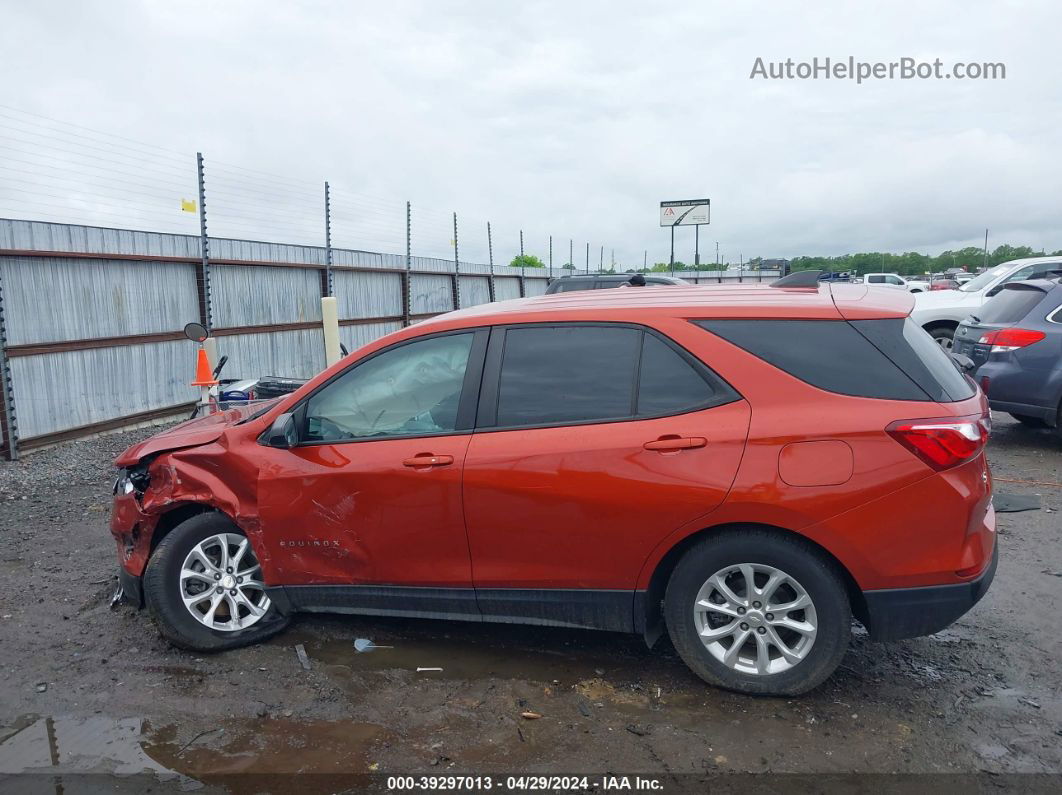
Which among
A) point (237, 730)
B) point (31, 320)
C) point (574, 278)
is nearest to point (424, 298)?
point (574, 278)

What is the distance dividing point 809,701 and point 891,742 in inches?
15.5

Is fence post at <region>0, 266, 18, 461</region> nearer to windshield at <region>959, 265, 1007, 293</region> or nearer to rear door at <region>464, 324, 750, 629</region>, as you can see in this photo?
rear door at <region>464, 324, 750, 629</region>

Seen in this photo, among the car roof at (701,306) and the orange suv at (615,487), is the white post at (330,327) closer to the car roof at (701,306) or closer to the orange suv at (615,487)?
the orange suv at (615,487)

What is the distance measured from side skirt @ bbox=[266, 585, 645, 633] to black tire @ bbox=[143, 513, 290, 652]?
1.03 ft

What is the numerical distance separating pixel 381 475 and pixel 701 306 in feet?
5.53

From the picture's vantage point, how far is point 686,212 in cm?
5347

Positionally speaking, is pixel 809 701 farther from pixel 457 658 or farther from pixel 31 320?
pixel 31 320

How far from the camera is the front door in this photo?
3867 mm

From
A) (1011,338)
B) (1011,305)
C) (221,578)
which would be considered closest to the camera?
(221,578)

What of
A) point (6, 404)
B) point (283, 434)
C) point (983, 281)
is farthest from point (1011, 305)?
point (6, 404)

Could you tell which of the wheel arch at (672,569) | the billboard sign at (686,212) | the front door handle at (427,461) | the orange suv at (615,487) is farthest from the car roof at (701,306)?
the billboard sign at (686,212)

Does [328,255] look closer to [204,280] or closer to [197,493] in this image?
[204,280]

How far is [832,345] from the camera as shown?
3.62m

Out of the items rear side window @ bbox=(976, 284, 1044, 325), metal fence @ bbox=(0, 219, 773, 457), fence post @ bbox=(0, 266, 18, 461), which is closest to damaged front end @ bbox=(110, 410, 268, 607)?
fence post @ bbox=(0, 266, 18, 461)
